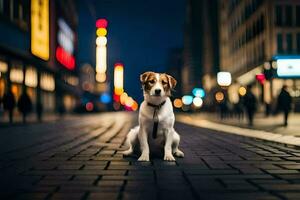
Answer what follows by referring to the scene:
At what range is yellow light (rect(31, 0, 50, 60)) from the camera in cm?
4534

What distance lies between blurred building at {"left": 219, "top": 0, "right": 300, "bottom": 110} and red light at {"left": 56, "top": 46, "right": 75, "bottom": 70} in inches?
954

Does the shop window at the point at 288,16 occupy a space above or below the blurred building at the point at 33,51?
above

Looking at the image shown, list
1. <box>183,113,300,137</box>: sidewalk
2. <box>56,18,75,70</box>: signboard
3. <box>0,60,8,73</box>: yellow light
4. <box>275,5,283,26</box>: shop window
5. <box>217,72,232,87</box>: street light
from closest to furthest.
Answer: <box>183,113,300,137</box>: sidewalk, <box>0,60,8,73</box>: yellow light, <box>217,72,232,87</box>: street light, <box>275,5,283,26</box>: shop window, <box>56,18,75,70</box>: signboard

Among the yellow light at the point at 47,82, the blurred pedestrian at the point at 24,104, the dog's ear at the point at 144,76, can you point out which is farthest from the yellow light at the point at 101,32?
the dog's ear at the point at 144,76

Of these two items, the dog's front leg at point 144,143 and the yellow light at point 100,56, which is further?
the yellow light at point 100,56

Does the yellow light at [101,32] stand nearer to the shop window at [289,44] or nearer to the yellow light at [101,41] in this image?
the yellow light at [101,41]

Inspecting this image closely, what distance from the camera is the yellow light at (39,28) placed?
45.3 metres

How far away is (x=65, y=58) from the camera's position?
246 ft

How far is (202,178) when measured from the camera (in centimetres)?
608

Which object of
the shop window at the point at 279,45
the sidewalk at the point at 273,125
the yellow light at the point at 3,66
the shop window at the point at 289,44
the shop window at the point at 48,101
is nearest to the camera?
the sidewalk at the point at 273,125

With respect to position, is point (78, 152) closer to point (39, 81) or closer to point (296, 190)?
point (296, 190)

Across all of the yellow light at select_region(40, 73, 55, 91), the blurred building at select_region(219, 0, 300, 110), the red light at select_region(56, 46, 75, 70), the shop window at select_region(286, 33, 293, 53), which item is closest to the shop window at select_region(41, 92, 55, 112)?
the yellow light at select_region(40, 73, 55, 91)

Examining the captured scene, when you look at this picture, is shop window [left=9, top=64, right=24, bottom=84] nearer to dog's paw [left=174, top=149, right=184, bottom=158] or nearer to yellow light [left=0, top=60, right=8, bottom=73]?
yellow light [left=0, top=60, right=8, bottom=73]

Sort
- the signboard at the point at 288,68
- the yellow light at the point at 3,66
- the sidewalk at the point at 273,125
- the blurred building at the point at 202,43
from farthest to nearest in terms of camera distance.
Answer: the blurred building at the point at 202,43
the yellow light at the point at 3,66
the signboard at the point at 288,68
the sidewalk at the point at 273,125
